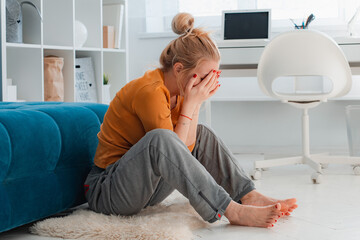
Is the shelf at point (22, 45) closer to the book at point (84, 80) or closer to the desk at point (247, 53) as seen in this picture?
the book at point (84, 80)

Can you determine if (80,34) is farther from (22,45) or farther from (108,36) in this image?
(22,45)

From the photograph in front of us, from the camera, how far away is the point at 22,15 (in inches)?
110

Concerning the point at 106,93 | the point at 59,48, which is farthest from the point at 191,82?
the point at 106,93

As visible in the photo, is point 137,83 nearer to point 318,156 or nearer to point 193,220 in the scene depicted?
point 193,220

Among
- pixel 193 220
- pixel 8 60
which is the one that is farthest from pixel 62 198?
pixel 8 60

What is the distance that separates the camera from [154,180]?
146cm

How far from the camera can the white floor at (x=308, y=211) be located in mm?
1471

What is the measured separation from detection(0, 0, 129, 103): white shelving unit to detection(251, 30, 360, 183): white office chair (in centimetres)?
108

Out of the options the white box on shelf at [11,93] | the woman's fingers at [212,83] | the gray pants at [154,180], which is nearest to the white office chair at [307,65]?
the woman's fingers at [212,83]

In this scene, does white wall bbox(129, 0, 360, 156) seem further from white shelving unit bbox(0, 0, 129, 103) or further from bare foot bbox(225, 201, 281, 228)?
bare foot bbox(225, 201, 281, 228)

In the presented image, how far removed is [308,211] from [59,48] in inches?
67.5

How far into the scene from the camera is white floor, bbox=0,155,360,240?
1471 mm

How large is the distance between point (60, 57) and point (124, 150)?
1563 mm

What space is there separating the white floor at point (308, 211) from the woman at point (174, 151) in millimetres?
50
